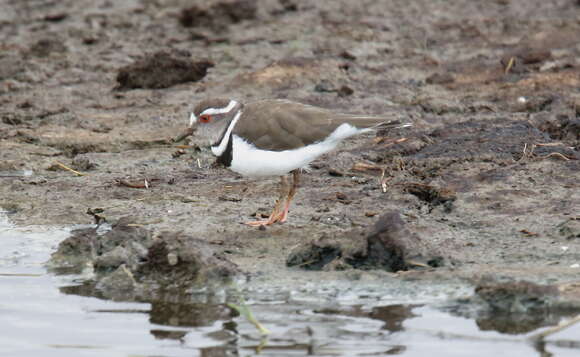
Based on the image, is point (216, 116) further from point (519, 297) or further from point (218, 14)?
point (218, 14)

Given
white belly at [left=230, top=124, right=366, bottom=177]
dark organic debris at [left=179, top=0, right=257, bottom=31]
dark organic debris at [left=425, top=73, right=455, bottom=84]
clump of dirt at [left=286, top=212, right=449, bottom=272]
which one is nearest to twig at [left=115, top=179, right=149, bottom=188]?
white belly at [left=230, top=124, right=366, bottom=177]

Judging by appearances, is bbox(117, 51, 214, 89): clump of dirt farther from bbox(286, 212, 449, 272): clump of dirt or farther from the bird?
bbox(286, 212, 449, 272): clump of dirt

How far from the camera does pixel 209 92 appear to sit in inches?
476

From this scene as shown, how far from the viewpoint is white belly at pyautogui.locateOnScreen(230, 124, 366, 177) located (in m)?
7.88

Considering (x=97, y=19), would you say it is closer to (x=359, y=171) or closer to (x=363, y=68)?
(x=363, y=68)

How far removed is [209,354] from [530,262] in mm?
2480

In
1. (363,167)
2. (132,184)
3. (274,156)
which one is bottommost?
(132,184)

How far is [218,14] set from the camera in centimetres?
1505

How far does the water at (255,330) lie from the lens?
593 centimetres

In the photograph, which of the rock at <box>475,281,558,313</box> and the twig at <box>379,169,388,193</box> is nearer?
the rock at <box>475,281,558,313</box>

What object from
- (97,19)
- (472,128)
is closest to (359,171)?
(472,128)

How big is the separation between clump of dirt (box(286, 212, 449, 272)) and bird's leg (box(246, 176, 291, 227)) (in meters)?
0.91

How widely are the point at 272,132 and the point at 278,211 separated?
2.49 ft

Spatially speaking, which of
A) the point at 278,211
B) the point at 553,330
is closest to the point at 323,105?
the point at 278,211
